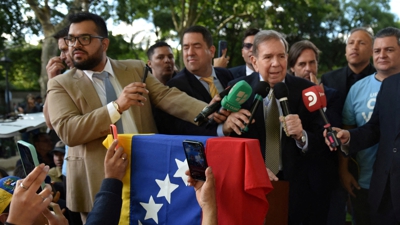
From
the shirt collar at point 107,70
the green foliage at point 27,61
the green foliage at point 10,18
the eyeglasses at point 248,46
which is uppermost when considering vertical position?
the green foliage at point 10,18

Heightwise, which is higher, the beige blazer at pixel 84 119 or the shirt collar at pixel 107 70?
the shirt collar at pixel 107 70

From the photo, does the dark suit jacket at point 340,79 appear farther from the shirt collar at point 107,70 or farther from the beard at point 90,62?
the beard at point 90,62

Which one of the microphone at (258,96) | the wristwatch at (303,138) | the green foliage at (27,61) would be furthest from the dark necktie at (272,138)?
the green foliage at (27,61)

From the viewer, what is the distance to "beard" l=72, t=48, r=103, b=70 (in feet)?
10.7

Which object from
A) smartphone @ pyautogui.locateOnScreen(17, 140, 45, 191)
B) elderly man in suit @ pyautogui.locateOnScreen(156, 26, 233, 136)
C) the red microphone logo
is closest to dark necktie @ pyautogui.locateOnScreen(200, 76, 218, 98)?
elderly man in suit @ pyautogui.locateOnScreen(156, 26, 233, 136)

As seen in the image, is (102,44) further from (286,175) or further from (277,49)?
(286,175)

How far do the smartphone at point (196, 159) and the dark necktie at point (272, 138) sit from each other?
107 centimetres

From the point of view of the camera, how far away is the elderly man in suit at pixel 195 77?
3756 mm

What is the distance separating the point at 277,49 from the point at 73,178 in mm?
1789

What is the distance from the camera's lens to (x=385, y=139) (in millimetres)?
3570

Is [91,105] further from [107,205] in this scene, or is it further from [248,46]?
[248,46]

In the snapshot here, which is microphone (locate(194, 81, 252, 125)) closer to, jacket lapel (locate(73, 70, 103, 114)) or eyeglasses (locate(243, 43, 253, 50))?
jacket lapel (locate(73, 70, 103, 114))

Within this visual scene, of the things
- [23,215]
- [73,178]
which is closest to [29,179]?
[23,215]

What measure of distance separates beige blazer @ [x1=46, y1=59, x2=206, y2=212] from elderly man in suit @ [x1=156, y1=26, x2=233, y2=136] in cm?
27
